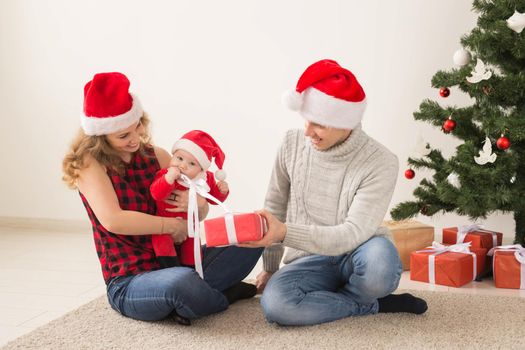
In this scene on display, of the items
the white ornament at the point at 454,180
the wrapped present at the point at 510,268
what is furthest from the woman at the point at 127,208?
the wrapped present at the point at 510,268

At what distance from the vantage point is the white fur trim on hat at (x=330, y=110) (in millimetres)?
1987

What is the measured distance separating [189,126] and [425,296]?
157cm

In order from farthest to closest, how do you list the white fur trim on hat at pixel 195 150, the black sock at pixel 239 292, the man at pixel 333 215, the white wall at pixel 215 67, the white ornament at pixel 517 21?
1. the white wall at pixel 215 67
2. the white ornament at pixel 517 21
3. the black sock at pixel 239 292
4. the white fur trim on hat at pixel 195 150
5. the man at pixel 333 215

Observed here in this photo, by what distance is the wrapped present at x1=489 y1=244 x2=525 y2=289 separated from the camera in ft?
8.52

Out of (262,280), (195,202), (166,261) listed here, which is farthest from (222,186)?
(262,280)

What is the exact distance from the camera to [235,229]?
1.89 meters

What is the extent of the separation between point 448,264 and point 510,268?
0.23m

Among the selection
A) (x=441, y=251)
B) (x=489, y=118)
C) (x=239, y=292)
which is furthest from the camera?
(x=441, y=251)

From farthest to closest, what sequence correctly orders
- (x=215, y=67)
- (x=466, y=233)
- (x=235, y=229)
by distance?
(x=215, y=67) → (x=466, y=233) → (x=235, y=229)

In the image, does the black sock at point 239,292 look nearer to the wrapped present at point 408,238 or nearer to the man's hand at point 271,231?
the man's hand at point 271,231

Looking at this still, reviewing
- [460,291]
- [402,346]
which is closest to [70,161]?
[402,346]

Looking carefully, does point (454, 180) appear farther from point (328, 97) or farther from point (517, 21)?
point (328, 97)

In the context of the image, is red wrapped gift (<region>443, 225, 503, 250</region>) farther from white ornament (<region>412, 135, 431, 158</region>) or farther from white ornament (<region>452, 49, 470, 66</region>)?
white ornament (<region>452, 49, 470, 66</region>)

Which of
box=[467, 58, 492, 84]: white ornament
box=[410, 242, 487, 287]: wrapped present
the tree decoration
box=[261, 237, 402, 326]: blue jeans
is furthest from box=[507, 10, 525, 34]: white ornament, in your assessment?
box=[261, 237, 402, 326]: blue jeans
